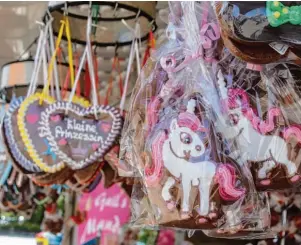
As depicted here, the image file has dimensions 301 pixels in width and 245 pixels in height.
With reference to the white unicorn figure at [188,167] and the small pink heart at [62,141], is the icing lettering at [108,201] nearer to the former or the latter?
the small pink heart at [62,141]

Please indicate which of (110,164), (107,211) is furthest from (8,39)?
(110,164)

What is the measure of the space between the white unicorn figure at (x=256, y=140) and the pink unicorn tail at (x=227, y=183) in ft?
0.08

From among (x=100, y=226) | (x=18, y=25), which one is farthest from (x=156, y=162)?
(x=100, y=226)

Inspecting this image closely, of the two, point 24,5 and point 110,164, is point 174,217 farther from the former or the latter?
point 24,5

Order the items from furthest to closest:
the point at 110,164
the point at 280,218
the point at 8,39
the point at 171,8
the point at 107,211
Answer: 1. the point at 107,211
2. the point at 8,39
3. the point at 280,218
4. the point at 110,164
5. the point at 171,8

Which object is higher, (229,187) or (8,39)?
(8,39)

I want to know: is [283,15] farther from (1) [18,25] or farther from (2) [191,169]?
(1) [18,25]

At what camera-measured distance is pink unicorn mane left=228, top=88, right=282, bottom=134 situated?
0.81 m

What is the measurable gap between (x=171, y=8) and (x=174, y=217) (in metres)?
0.35

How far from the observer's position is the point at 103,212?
94.2 inches

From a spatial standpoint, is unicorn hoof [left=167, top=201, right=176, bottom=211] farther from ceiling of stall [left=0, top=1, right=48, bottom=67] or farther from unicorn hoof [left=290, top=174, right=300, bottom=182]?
ceiling of stall [left=0, top=1, right=48, bottom=67]

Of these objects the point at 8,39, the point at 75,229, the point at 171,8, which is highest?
the point at 8,39

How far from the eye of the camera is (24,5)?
1913mm

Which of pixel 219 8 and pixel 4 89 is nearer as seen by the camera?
pixel 219 8
